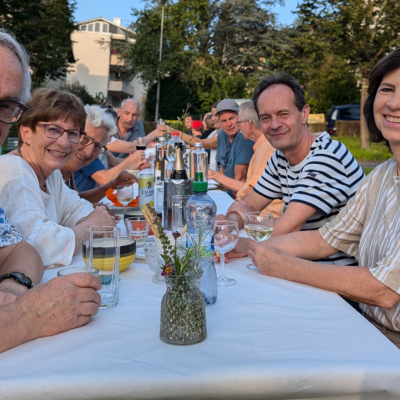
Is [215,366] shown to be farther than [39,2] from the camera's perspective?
No

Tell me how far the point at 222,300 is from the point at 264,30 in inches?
1331

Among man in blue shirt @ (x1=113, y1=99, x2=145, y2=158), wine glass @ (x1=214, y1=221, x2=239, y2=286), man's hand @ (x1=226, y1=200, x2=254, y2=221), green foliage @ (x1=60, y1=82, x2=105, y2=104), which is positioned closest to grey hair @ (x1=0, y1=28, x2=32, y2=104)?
wine glass @ (x1=214, y1=221, x2=239, y2=286)

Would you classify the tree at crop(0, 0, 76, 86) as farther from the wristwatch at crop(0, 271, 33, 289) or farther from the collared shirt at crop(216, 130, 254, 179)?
the wristwatch at crop(0, 271, 33, 289)

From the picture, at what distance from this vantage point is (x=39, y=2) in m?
21.4

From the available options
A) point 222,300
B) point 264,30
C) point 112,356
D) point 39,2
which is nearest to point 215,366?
point 112,356

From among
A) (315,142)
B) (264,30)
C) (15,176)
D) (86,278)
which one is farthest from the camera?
(264,30)

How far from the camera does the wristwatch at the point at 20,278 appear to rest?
1.35m

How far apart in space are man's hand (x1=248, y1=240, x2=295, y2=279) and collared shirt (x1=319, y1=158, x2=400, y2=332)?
317 mm

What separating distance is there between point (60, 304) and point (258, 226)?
923 mm

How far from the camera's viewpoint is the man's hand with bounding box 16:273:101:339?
1081mm

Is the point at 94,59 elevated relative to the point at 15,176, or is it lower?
elevated

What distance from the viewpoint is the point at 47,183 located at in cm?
238

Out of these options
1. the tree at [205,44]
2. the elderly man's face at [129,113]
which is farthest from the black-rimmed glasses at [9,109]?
the tree at [205,44]

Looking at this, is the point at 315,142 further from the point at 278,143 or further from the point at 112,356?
the point at 112,356
